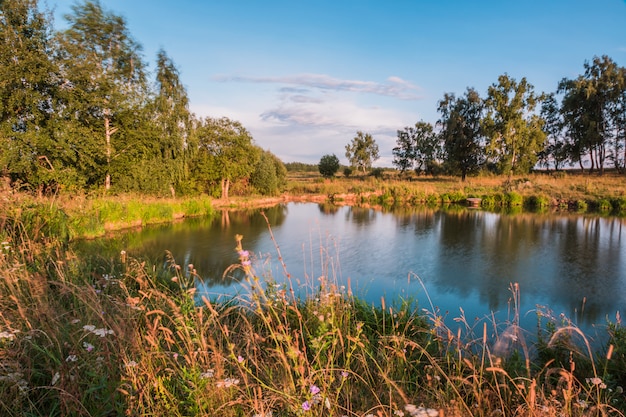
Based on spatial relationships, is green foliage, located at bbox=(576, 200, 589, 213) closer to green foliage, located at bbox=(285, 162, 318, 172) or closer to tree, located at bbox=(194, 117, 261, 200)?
tree, located at bbox=(194, 117, 261, 200)

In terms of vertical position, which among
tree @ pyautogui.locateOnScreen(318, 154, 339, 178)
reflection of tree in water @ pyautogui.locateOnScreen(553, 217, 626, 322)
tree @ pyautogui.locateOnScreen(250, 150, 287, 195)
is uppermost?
tree @ pyautogui.locateOnScreen(318, 154, 339, 178)

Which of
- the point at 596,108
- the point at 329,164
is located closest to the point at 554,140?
the point at 596,108

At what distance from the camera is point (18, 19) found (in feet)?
48.7

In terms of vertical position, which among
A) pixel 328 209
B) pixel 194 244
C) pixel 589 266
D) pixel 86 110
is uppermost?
pixel 86 110

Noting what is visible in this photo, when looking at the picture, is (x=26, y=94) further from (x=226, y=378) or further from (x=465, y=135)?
(x=465, y=135)

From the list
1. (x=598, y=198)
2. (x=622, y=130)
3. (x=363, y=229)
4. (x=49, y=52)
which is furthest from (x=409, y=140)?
(x=49, y=52)

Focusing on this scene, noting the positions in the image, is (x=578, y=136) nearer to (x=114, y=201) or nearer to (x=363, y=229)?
(x=363, y=229)

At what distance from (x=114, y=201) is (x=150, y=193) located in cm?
500

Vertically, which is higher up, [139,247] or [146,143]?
[146,143]

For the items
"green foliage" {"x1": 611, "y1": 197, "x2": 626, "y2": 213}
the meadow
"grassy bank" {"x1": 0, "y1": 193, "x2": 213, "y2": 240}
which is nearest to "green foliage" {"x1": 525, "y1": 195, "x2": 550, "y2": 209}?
"green foliage" {"x1": 611, "y1": 197, "x2": 626, "y2": 213}

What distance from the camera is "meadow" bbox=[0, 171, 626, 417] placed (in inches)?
73.7

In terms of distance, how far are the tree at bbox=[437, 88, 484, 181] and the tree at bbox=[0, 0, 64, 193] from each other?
Answer: 38996 mm

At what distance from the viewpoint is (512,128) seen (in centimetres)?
3584

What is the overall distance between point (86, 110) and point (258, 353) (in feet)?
58.6
